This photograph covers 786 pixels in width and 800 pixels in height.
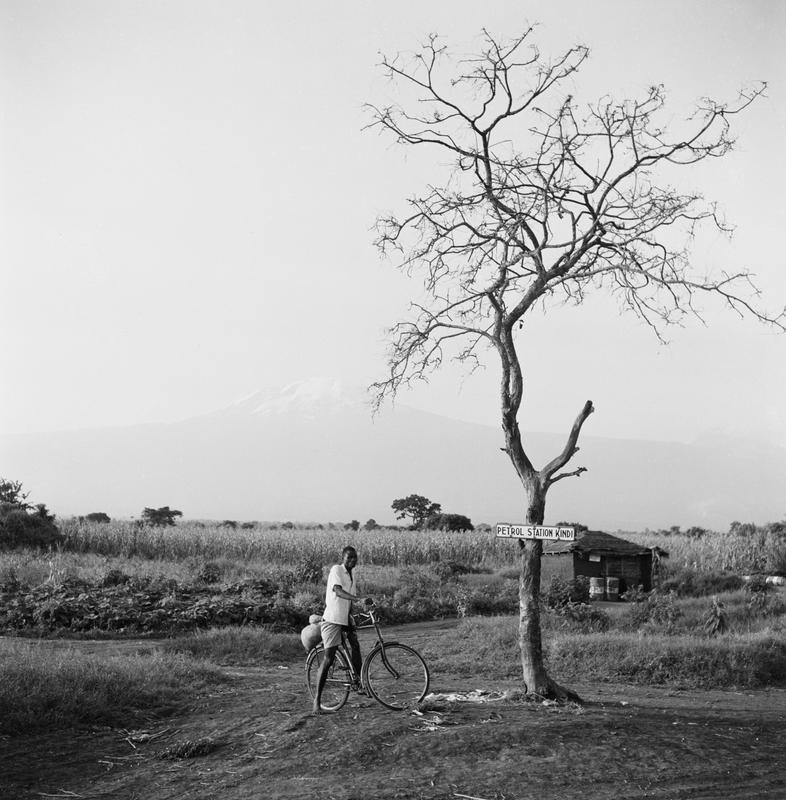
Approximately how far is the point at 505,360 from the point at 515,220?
188 centimetres

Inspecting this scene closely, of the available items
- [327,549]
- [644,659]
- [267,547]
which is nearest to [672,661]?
[644,659]

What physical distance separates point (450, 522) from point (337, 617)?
46.1 metres

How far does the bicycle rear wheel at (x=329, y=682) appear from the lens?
429 inches

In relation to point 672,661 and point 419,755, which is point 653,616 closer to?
point 672,661

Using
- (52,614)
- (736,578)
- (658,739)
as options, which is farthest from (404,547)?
(658,739)

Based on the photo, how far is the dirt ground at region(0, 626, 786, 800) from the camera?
27.6 ft

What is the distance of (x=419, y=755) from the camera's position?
29.7 ft

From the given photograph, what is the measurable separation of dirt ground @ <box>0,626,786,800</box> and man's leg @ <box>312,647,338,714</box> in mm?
239

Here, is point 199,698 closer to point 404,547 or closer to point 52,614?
point 52,614

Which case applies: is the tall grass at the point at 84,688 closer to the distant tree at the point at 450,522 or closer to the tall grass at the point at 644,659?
the tall grass at the point at 644,659

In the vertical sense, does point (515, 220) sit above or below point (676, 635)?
above

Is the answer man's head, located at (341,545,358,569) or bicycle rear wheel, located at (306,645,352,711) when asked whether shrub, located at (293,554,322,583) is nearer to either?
bicycle rear wheel, located at (306,645,352,711)

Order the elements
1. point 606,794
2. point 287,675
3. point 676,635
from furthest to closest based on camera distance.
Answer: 1. point 676,635
2. point 287,675
3. point 606,794

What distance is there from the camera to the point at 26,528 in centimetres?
3394
